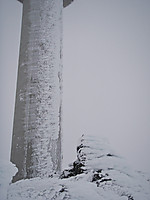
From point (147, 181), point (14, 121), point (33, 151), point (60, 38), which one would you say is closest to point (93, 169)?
point (147, 181)

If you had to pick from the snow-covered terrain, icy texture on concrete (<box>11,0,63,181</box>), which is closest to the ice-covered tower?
icy texture on concrete (<box>11,0,63,181</box>)

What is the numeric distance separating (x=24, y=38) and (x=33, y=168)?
0.79 meters

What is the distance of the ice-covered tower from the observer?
43.3 inches

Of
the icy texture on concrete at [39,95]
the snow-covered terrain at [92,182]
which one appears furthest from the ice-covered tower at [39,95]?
the snow-covered terrain at [92,182]

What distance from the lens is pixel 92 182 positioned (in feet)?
2.80

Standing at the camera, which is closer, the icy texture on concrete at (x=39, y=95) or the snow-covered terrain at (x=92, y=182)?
the snow-covered terrain at (x=92, y=182)

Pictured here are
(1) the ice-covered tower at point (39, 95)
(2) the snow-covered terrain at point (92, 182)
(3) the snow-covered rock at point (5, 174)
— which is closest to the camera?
(2) the snow-covered terrain at point (92, 182)

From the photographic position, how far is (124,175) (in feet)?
2.91

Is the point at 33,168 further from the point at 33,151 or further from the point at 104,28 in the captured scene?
the point at 104,28

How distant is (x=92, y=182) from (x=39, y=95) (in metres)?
0.56

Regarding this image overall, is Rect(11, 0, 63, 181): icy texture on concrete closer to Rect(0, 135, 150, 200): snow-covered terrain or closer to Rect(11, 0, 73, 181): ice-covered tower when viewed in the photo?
Rect(11, 0, 73, 181): ice-covered tower

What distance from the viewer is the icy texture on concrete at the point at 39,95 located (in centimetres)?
110

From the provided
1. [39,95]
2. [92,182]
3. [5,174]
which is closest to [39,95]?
[39,95]

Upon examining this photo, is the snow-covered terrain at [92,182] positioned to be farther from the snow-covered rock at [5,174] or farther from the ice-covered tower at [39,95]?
the ice-covered tower at [39,95]
